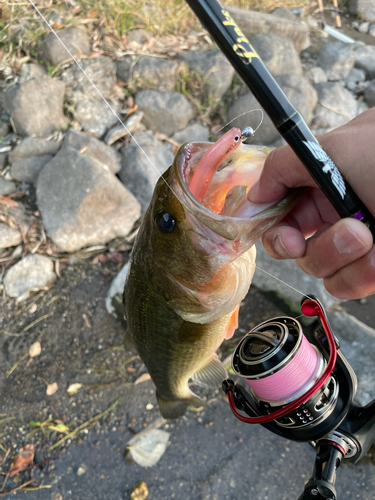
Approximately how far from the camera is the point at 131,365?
344 centimetres

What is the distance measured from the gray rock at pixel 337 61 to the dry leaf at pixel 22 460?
270 inches

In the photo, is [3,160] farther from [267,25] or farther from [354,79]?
[354,79]

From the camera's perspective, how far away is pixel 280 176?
1.27 m

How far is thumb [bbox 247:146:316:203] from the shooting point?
123 cm

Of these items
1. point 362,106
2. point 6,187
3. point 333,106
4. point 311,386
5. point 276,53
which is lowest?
point 362,106

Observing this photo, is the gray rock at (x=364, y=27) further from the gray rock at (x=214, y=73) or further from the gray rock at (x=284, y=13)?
the gray rock at (x=214, y=73)

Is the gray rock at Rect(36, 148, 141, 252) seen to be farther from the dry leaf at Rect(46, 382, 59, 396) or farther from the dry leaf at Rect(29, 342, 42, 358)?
the dry leaf at Rect(46, 382, 59, 396)

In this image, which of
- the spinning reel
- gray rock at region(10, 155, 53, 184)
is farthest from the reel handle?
gray rock at region(10, 155, 53, 184)

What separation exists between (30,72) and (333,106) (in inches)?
172

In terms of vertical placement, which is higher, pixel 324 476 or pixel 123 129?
pixel 123 129

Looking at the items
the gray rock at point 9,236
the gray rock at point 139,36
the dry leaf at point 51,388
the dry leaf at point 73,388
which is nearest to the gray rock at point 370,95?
the gray rock at point 139,36

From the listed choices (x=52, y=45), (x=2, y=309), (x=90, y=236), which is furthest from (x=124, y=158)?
(x=2, y=309)

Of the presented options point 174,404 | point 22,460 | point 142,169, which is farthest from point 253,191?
point 22,460

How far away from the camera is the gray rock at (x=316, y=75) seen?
5.71m
